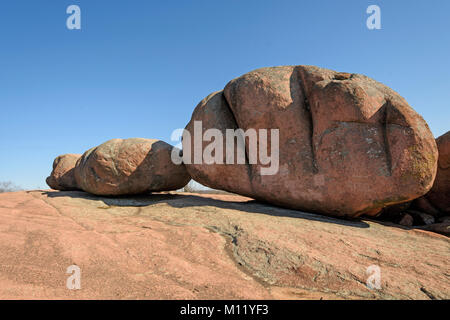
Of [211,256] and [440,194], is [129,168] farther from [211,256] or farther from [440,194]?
[440,194]

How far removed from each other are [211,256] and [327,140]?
3.22 metres

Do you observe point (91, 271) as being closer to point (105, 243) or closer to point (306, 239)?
point (105, 243)

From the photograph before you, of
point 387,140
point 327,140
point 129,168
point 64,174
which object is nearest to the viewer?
point 387,140

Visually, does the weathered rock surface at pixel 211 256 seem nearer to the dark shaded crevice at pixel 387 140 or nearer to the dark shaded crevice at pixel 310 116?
the dark shaded crevice at pixel 310 116

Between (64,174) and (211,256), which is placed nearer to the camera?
(211,256)

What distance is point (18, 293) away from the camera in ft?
6.57

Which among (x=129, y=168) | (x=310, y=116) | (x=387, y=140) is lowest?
(x=129, y=168)

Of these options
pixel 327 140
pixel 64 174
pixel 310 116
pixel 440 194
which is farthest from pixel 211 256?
pixel 64 174

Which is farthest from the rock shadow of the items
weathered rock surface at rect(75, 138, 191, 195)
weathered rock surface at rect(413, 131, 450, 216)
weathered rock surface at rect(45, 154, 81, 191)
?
weathered rock surface at rect(413, 131, 450, 216)

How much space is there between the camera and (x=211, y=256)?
9.72 feet

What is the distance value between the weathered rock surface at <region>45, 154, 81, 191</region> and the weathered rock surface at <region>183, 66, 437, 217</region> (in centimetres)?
485

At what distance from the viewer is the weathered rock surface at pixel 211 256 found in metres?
2.27

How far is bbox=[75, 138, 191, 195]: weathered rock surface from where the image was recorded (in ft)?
20.0
